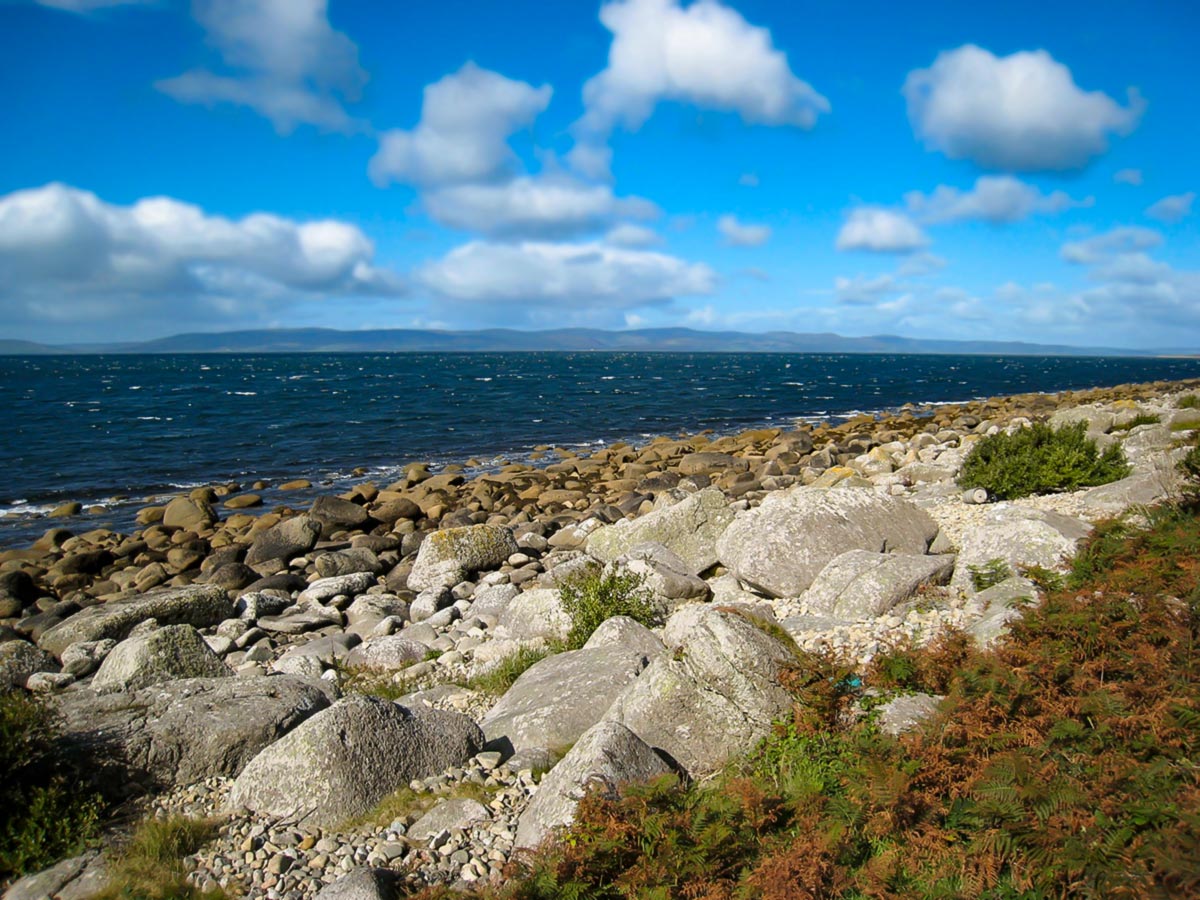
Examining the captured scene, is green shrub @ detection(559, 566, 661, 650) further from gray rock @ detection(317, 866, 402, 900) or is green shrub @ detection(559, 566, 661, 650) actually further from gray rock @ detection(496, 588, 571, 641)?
gray rock @ detection(317, 866, 402, 900)

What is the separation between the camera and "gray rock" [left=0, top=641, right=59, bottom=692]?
408 inches

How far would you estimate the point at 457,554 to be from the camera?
15.2 m

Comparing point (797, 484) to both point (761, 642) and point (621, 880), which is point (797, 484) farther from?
point (621, 880)

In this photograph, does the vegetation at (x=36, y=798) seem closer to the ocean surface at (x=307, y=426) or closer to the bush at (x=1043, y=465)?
the bush at (x=1043, y=465)

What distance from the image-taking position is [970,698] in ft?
16.9

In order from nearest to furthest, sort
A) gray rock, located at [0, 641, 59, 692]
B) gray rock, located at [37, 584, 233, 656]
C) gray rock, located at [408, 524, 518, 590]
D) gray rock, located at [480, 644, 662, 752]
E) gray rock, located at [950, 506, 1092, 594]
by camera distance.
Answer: gray rock, located at [480, 644, 662, 752], gray rock, located at [950, 506, 1092, 594], gray rock, located at [0, 641, 59, 692], gray rock, located at [37, 584, 233, 656], gray rock, located at [408, 524, 518, 590]

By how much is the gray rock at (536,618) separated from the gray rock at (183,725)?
10.5 feet

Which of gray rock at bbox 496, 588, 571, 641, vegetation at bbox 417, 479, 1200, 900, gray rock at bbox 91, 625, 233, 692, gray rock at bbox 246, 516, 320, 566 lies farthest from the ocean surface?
vegetation at bbox 417, 479, 1200, 900

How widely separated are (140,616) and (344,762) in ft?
28.5

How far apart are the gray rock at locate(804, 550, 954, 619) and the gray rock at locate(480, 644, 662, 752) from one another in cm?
241

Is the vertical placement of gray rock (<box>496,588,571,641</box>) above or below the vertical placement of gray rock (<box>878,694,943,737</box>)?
below

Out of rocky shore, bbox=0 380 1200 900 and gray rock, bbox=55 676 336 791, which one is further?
gray rock, bbox=55 676 336 791

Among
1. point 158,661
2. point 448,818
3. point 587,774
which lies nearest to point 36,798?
point 448,818

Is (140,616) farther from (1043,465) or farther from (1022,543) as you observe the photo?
(1043,465)
